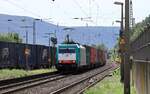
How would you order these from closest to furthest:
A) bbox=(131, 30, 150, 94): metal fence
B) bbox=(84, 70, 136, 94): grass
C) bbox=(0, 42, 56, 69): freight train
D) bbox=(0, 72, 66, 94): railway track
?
1. bbox=(131, 30, 150, 94): metal fence
2. bbox=(84, 70, 136, 94): grass
3. bbox=(0, 72, 66, 94): railway track
4. bbox=(0, 42, 56, 69): freight train

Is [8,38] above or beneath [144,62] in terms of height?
above

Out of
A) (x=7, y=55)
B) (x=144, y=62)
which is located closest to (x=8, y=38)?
(x=7, y=55)

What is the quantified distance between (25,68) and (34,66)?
4300mm

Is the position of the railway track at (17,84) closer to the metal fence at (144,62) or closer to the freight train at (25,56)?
the metal fence at (144,62)

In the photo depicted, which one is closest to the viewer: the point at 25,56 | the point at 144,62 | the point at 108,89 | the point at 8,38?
the point at 144,62

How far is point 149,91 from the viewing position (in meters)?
11.2

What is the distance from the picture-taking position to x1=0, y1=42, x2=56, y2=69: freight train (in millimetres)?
47406

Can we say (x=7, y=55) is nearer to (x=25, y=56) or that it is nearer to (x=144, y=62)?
(x=25, y=56)

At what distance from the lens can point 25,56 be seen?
5369 centimetres

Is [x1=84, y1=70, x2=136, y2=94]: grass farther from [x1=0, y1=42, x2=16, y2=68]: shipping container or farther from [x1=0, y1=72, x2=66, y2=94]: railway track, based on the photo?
[x1=0, y1=42, x2=16, y2=68]: shipping container

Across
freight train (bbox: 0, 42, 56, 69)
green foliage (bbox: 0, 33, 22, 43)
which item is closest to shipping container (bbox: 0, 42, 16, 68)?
freight train (bbox: 0, 42, 56, 69)

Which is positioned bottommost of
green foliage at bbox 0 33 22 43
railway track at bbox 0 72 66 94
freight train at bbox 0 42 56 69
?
railway track at bbox 0 72 66 94

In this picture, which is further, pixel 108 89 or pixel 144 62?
pixel 108 89

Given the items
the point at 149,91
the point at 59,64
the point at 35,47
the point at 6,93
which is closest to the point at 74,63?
the point at 59,64
